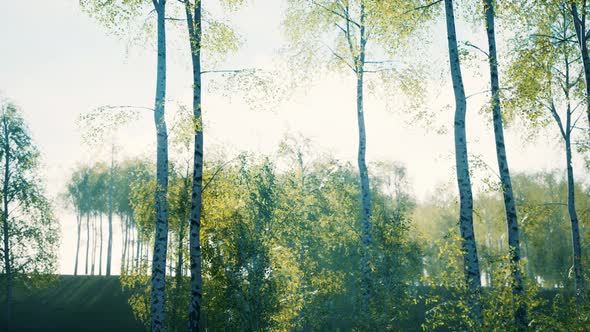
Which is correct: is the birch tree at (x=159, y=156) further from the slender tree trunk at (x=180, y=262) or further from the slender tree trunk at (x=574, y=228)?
the slender tree trunk at (x=574, y=228)

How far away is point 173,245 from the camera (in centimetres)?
1842

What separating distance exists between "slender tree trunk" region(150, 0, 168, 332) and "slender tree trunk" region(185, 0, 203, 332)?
2.86 ft

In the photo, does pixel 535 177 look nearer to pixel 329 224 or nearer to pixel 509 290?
pixel 329 224

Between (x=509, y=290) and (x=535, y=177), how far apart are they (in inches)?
1779

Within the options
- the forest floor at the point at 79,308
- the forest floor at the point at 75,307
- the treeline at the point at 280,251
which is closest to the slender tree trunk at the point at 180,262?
the treeline at the point at 280,251

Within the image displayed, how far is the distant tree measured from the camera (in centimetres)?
2356

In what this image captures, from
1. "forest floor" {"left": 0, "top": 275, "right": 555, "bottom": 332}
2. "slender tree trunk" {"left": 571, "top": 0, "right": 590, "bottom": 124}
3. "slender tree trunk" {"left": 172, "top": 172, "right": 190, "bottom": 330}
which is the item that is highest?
"slender tree trunk" {"left": 571, "top": 0, "right": 590, "bottom": 124}

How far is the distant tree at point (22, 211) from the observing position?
2356 centimetres

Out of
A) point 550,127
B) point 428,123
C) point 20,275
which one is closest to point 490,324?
point 428,123

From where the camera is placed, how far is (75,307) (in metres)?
32.8

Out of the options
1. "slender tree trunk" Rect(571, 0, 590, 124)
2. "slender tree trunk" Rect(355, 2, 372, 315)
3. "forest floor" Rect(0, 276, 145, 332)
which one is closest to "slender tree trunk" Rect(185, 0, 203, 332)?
"slender tree trunk" Rect(355, 2, 372, 315)

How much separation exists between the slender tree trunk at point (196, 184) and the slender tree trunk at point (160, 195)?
0.87 m

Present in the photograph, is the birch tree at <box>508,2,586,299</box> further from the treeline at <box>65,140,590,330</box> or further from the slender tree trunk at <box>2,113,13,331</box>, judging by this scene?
the slender tree trunk at <box>2,113,13,331</box>

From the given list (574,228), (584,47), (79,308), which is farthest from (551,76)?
(79,308)
